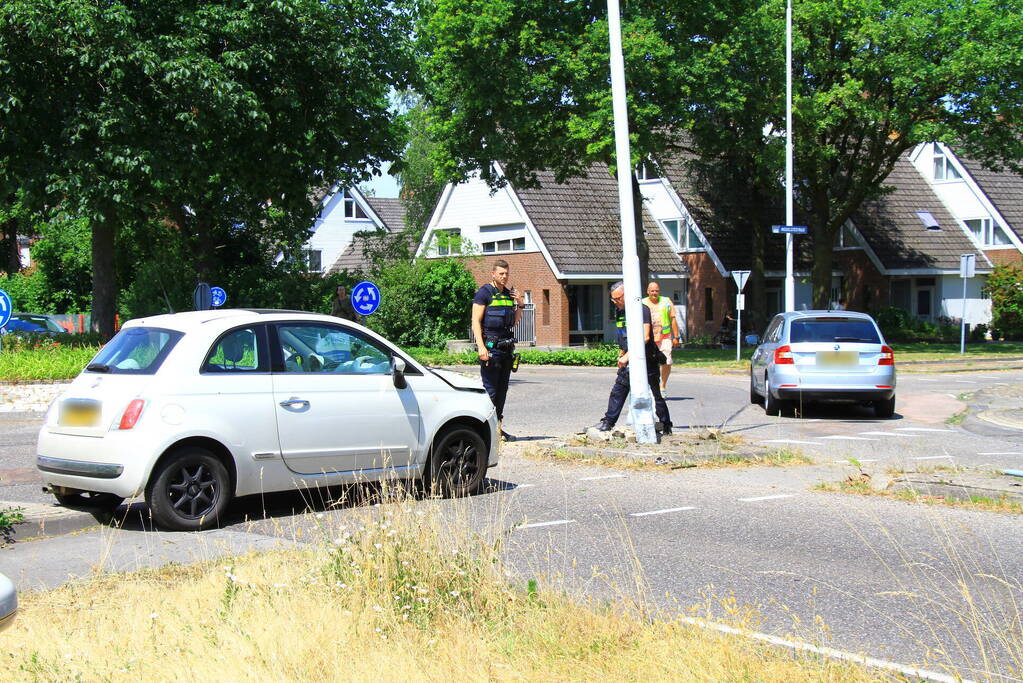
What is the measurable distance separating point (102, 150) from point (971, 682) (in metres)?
20.5

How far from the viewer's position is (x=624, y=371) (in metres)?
12.9

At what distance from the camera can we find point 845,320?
1727 cm

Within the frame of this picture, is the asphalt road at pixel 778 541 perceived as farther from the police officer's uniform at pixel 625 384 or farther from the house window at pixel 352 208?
the house window at pixel 352 208

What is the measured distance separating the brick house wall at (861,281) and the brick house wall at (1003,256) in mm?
5390

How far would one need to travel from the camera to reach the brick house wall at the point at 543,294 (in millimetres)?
43781

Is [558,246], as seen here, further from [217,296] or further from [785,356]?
[785,356]

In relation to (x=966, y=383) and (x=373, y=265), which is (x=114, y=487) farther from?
(x=373, y=265)

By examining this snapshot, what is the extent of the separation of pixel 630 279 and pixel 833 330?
6.34 m

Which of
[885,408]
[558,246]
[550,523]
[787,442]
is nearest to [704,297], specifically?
[558,246]

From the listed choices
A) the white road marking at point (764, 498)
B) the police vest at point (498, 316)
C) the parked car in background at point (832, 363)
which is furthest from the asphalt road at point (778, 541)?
the parked car in background at point (832, 363)

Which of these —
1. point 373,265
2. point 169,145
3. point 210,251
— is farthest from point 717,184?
point 169,145

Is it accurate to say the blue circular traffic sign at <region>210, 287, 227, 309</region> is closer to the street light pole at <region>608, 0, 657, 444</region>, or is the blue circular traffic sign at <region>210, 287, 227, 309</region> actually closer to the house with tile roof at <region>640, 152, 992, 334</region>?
the street light pole at <region>608, 0, 657, 444</region>

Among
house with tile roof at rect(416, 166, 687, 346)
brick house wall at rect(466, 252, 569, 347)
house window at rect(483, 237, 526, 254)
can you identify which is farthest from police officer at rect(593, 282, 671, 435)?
house window at rect(483, 237, 526, 254)

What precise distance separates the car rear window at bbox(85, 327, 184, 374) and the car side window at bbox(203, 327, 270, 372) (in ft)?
0.99
